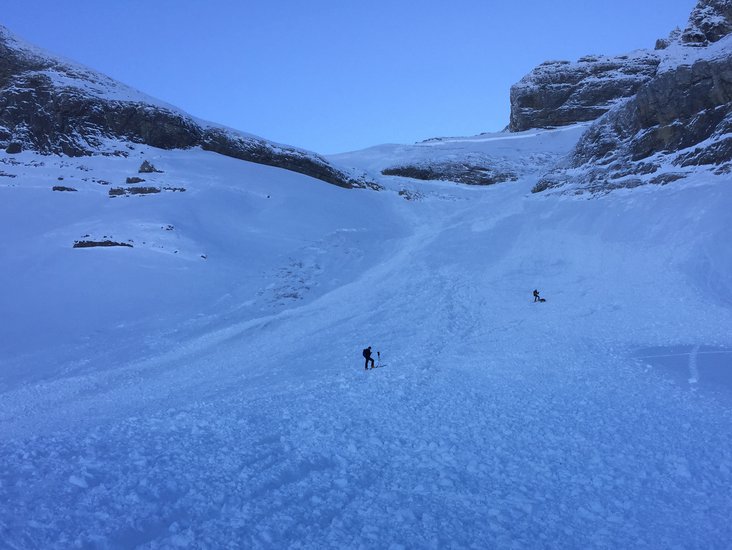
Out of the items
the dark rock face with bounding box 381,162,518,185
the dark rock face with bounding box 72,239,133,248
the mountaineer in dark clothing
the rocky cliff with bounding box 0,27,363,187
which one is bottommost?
the mountaineer in dark clothing

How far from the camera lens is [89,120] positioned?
40188mm

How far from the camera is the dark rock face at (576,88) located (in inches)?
2645

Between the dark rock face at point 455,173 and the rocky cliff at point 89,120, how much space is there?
9.61 metres

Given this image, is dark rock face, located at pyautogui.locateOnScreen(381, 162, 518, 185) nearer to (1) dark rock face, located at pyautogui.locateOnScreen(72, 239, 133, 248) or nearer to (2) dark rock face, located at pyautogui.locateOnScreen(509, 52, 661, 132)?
(2) dark rock face, located at pyautogui.locateOnScreen(509, 52, 661, 132)

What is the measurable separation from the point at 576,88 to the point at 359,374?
69.3m

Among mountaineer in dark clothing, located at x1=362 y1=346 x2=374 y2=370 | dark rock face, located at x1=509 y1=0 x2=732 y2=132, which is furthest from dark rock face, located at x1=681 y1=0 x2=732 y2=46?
mountaineer in dark clothing, located at x1=362 y1=346 x2=374 y2=370

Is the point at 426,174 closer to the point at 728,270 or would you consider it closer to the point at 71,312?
the point at 728,270

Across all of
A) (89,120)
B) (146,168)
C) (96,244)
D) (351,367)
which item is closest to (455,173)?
(146,168)

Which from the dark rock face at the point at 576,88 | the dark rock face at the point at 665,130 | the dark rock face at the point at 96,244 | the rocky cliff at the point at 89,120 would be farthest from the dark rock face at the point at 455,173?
the dark rock face at the point at 96,244

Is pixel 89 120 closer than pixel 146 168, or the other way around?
pixel 146 168

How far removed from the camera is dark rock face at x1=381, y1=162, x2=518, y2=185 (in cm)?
5316

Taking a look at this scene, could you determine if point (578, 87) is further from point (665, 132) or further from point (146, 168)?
point (146, 168)

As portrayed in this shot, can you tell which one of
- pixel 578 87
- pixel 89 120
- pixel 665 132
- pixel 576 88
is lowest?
pixel 665 132

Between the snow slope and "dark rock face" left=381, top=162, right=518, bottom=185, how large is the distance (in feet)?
53.9
